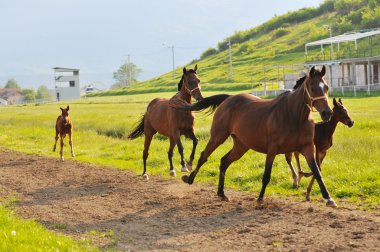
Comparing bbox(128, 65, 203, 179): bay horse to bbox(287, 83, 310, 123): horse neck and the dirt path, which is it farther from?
bbox(287, 83, 310, 123): horse neck

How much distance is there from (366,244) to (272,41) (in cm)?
13404

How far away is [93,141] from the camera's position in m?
26.5

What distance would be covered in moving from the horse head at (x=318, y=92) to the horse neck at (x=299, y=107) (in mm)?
130

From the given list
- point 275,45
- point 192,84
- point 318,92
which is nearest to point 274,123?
point 318,92

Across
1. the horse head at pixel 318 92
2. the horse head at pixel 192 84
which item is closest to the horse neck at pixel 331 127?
the horse head at pixel 318 92

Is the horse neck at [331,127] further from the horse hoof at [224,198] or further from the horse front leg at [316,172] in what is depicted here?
the horse hoof at [224,198]

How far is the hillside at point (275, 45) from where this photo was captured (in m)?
101

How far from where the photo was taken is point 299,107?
401 inches

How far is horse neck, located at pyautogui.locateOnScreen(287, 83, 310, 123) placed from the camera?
10117 mm

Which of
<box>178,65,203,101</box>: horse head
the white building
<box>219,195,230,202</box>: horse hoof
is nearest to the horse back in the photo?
<box>178,65,203,101</box>: horse head

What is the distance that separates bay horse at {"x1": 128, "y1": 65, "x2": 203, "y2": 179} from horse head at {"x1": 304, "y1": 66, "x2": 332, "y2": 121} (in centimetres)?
465

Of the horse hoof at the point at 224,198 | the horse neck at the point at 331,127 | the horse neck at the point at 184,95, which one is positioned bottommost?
the horse hoof at the point at 224,198

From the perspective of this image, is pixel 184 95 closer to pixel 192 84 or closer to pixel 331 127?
pixel 192 84

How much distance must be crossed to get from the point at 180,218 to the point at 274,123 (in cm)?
251
